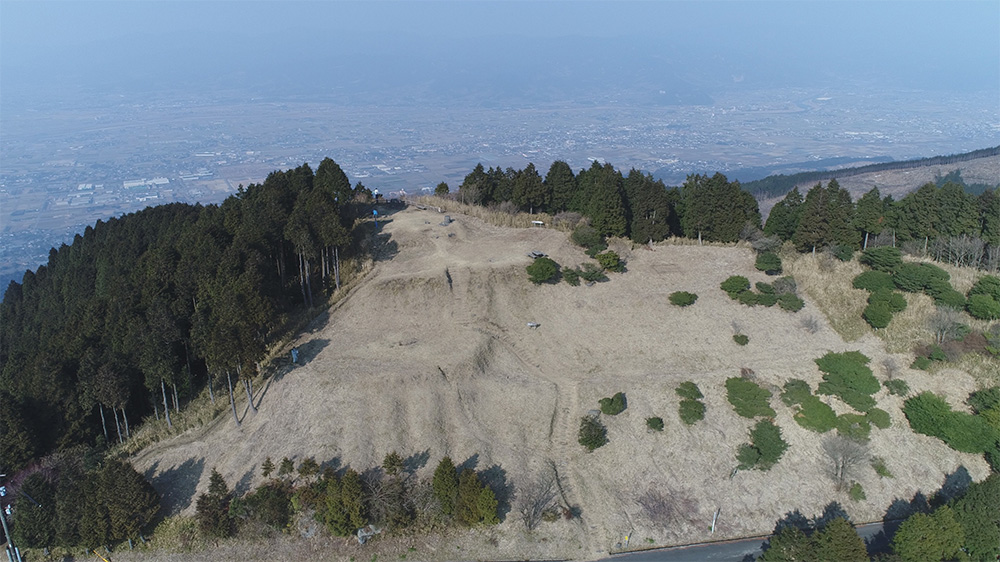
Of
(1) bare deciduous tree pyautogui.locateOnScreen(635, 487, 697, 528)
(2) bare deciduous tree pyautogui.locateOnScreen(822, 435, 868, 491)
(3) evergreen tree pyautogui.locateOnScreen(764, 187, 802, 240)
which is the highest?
(3) evergreen tree pyautogui.locateOnScreen(764, 187, 802, 240)

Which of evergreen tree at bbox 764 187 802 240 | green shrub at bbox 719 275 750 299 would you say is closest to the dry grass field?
green shrub at bbox 719 275 750 299

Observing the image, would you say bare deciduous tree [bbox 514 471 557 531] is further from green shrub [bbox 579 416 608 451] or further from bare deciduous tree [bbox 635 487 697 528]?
bare deciduous tree [bbox 635 487 697 528]

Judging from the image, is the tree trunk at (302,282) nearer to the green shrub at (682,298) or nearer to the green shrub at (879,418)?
the green shrub at (682,298)

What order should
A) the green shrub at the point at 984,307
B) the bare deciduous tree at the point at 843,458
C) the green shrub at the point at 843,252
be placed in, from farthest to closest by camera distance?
the green shrub at the point at 843,252, the green shrub at the point at 984,307, the bare deciduous tree at the point at 843,458

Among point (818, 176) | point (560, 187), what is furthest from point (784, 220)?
point (818, 176)

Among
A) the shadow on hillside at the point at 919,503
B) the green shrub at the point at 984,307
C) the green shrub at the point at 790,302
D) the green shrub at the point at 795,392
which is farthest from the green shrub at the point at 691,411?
the green shrub at the point at 984,307
